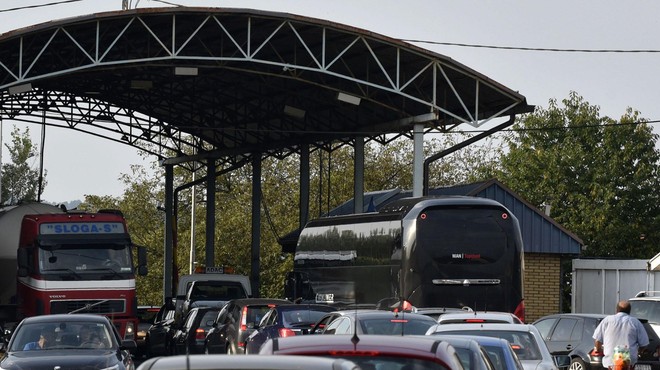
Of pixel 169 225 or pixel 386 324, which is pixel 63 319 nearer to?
pixel 386 324

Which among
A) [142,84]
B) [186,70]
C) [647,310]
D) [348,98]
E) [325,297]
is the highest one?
[142,84]

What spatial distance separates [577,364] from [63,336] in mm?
9856

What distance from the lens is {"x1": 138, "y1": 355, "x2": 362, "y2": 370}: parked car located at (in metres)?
7.64

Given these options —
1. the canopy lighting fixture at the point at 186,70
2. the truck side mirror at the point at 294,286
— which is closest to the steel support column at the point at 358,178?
the truck side mirror at the point at 294,286

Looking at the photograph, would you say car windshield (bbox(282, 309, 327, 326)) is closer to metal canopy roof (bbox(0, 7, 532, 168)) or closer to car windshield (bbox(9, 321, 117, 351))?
car windshield (bbox(9, 321, 117, 351))

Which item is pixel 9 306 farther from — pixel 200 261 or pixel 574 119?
pixel 200 261

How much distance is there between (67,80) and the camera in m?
46.1

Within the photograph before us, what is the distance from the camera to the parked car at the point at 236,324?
25.5 m

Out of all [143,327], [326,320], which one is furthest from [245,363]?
[143,327]

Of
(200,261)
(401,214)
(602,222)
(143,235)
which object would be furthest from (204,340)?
(143,235)

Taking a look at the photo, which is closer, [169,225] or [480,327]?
[480,327]

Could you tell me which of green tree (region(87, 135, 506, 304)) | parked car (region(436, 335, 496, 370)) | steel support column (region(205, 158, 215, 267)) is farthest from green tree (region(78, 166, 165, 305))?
parked car (region(436, 335, 496, 370))

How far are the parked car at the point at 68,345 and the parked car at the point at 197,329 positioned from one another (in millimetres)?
10151

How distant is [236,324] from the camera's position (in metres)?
26.2
